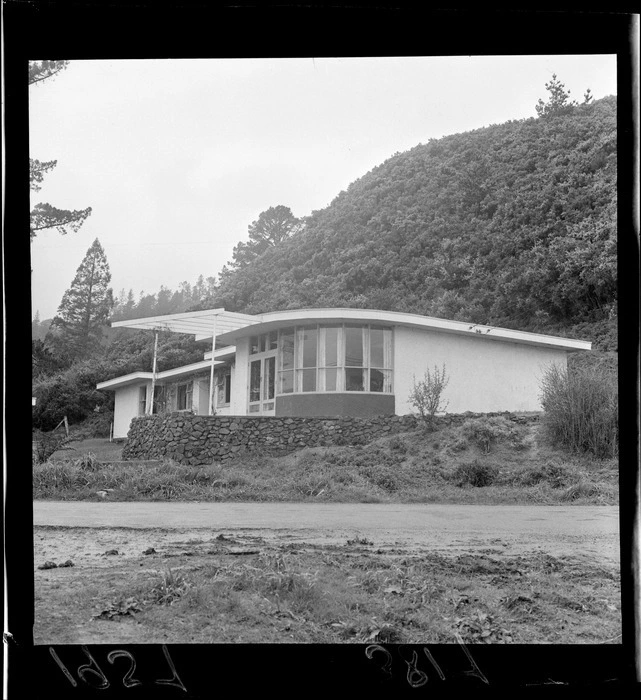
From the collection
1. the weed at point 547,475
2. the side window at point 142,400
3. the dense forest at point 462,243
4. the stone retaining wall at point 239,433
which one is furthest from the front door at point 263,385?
the weed at point 547,475

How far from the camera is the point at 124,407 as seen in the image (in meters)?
8.77

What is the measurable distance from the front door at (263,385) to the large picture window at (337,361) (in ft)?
0.48

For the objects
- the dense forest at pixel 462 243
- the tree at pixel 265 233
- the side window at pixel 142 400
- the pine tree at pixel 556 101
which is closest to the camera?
the side window at pixel 142 400

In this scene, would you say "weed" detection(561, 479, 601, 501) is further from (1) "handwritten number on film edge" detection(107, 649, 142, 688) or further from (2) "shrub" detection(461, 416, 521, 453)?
(1) "handwritten number on film edge" detection(107, 649, 142, 688)

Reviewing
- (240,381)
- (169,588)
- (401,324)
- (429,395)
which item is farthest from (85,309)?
(429,395)

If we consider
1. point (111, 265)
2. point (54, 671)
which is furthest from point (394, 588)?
point (111, 265)

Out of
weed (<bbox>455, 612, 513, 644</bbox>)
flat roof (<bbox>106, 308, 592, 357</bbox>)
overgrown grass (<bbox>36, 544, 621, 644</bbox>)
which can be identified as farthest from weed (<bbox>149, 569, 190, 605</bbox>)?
flat roof (<bbox>106, 308, 592, 357</bbox>)

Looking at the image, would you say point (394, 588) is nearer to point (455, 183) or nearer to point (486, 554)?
point (486, 554)

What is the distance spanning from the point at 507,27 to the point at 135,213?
973cm

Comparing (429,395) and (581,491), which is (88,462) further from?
(581,491)

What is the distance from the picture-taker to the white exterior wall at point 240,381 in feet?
31.0

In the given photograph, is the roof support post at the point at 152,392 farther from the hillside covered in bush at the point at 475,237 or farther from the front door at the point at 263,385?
the hillside covered in bush at the point at 475,237

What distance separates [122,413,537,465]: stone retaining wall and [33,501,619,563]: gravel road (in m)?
1.08

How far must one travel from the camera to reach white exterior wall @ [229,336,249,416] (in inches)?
372
